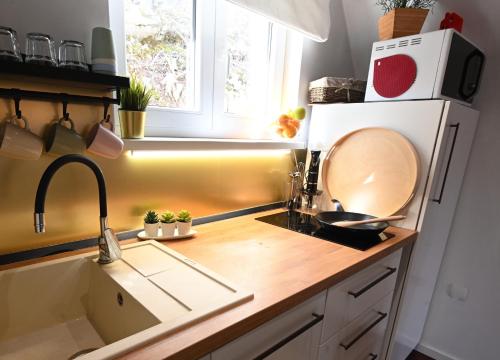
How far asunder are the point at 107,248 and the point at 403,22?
155 cm

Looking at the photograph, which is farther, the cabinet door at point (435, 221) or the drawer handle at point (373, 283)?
the cabinet door at point (435, 221)

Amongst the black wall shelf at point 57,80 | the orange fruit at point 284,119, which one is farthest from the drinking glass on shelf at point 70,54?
the orange fruit at point 284,119

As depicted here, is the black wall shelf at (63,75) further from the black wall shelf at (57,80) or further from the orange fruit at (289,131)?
the orange fruit at (289,131)

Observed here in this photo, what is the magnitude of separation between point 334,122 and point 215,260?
104 centimetres

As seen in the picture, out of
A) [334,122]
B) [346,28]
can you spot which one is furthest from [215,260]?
[346,28]

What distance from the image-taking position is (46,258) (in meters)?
0.85

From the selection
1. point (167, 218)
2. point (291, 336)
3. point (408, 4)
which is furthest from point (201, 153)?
point (408, 4)

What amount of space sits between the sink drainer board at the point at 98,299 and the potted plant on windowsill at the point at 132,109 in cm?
40

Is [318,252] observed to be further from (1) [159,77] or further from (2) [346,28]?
(2) [346,28]

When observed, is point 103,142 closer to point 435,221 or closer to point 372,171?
point 372,171

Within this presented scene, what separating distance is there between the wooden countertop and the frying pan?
0.07m

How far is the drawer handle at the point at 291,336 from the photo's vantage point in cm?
70

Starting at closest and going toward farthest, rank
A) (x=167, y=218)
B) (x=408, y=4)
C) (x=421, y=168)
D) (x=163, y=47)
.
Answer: (x=167, y=218) → (x=163, y=47) → (x=421, y=168) → (x=408, y=4)

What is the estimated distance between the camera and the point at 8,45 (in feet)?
2.27
